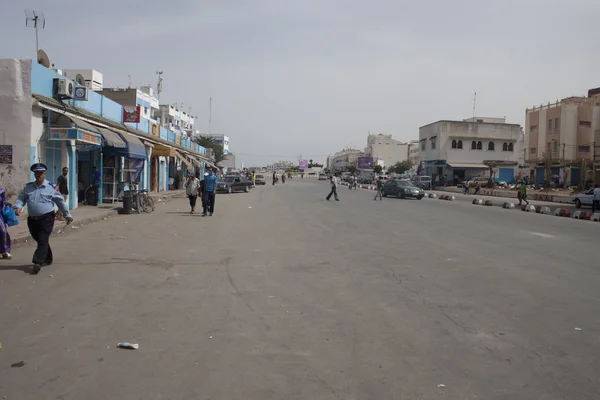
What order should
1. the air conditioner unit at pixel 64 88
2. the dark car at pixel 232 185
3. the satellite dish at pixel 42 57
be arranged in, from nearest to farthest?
the air conditioner unit at pixel 64 88
the satellite dish at pixel 42 57
the dark car at pixel 232 185

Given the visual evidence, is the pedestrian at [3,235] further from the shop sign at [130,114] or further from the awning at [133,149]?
the shop sign at [130,114]

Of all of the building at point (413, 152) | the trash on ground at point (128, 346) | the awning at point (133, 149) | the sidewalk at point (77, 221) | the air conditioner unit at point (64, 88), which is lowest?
the trash on ground at point (128, 346)

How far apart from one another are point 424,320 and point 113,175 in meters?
22.1

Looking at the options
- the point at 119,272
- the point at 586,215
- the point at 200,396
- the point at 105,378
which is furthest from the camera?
the point at 586,215

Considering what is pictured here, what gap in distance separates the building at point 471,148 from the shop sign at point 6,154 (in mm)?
65566

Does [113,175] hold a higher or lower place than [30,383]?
higher

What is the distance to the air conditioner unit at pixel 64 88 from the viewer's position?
17689 millimetres

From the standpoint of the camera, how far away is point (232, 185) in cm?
4331

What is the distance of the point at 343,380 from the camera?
4.17 metres

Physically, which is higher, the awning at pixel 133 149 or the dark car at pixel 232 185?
the awning at pixel 133 149

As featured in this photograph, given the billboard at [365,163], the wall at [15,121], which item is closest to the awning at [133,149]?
the wall at [15,121]

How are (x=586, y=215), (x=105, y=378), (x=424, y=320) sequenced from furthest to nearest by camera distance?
(x=586, y=215), (x=424, y=320), (x=105, y=378)

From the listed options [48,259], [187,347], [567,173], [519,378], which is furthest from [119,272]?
[567,173]

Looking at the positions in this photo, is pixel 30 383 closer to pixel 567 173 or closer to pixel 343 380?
pixel 343 380
